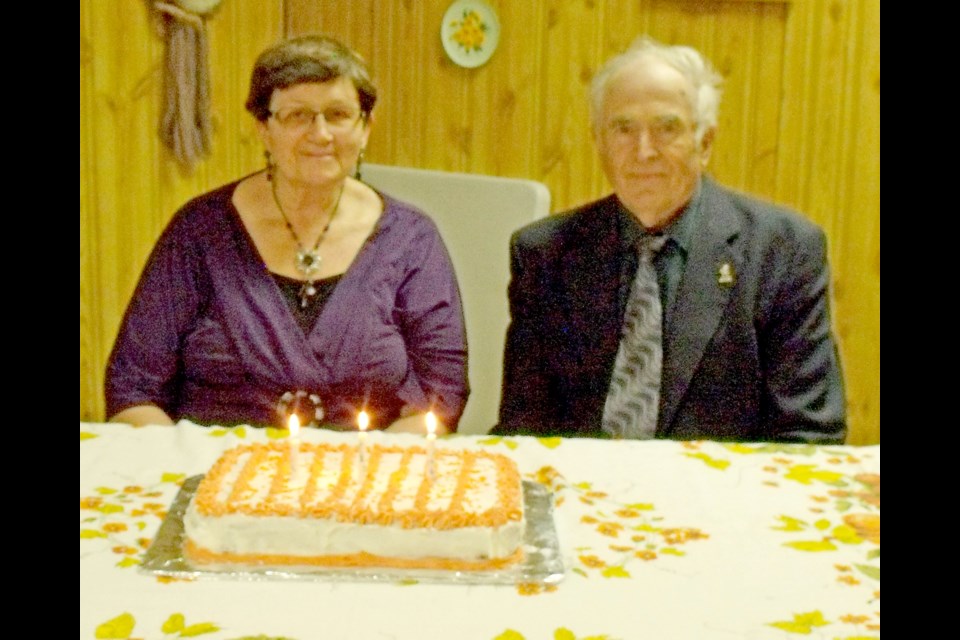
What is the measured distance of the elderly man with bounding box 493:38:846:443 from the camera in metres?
1.58

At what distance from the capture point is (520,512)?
91 centimetres

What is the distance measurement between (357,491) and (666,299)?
811 mm

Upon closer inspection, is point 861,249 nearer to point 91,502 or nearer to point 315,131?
point 315,131

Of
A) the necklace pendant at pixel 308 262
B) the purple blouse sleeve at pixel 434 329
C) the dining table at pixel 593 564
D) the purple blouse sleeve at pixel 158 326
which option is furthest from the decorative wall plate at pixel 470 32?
the dining table at pixel 593 564

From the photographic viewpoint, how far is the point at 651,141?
1.60 meters

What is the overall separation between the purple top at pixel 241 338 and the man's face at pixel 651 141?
0.41m

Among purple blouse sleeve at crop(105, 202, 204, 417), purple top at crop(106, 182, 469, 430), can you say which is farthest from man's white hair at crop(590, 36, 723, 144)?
purple blouse sleeve at crop(105, 202, 204, 417)

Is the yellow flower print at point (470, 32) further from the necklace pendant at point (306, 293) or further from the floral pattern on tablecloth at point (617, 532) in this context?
the floral pattern on tablecloth at point (617, 532)

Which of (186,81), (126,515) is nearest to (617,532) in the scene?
(126,515)

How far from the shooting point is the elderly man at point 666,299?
1579 mm

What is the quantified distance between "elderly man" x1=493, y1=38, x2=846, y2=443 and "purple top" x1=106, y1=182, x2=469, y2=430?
0.21 m

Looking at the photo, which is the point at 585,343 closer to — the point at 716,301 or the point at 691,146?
the point at 716,301
